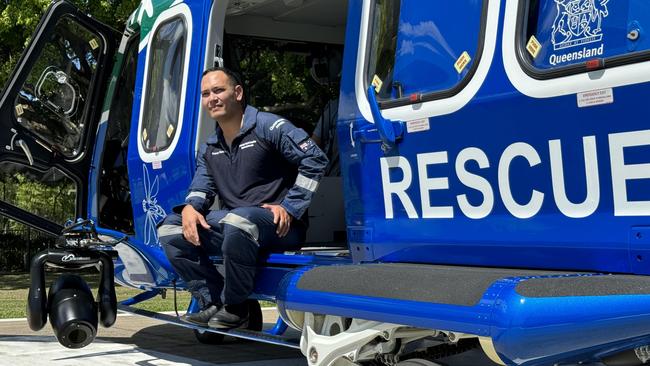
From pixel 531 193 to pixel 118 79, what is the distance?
433 centimetres

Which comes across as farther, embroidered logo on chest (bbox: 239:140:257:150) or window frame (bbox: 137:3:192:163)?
window frame (bbox: 137:3:192:163)

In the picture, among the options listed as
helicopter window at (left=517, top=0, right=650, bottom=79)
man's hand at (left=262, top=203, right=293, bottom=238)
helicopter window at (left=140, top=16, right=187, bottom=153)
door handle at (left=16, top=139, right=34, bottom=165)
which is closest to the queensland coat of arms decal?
helicopter window at (left=517, top=0, right=650, bottom=79)

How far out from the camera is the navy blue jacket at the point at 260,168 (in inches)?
200

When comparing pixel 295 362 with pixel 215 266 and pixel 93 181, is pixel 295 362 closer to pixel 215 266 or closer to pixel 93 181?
pixel 215 266

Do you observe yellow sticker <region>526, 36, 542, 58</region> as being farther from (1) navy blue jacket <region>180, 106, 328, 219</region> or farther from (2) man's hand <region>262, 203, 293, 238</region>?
(2) man's hand <region>262, 203, 293, 238</region>

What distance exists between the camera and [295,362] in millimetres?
6473

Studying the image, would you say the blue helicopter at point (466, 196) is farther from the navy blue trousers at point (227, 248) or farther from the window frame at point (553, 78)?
the navy blue trousers at point (227, 248)

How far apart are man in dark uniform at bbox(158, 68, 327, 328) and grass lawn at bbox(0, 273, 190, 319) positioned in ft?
15.9

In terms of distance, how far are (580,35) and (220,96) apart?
8.08 feet

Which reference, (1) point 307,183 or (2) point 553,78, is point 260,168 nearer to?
(1) point 307,183

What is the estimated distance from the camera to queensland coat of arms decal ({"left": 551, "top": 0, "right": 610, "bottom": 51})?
11.0ft

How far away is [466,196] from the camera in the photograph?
3.88 metres

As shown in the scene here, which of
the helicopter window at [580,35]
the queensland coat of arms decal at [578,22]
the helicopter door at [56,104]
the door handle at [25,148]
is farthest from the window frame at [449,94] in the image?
the door handle at [25,148]

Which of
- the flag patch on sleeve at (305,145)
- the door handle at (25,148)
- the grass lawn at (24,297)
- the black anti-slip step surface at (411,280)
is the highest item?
the door handle at (25,148)
